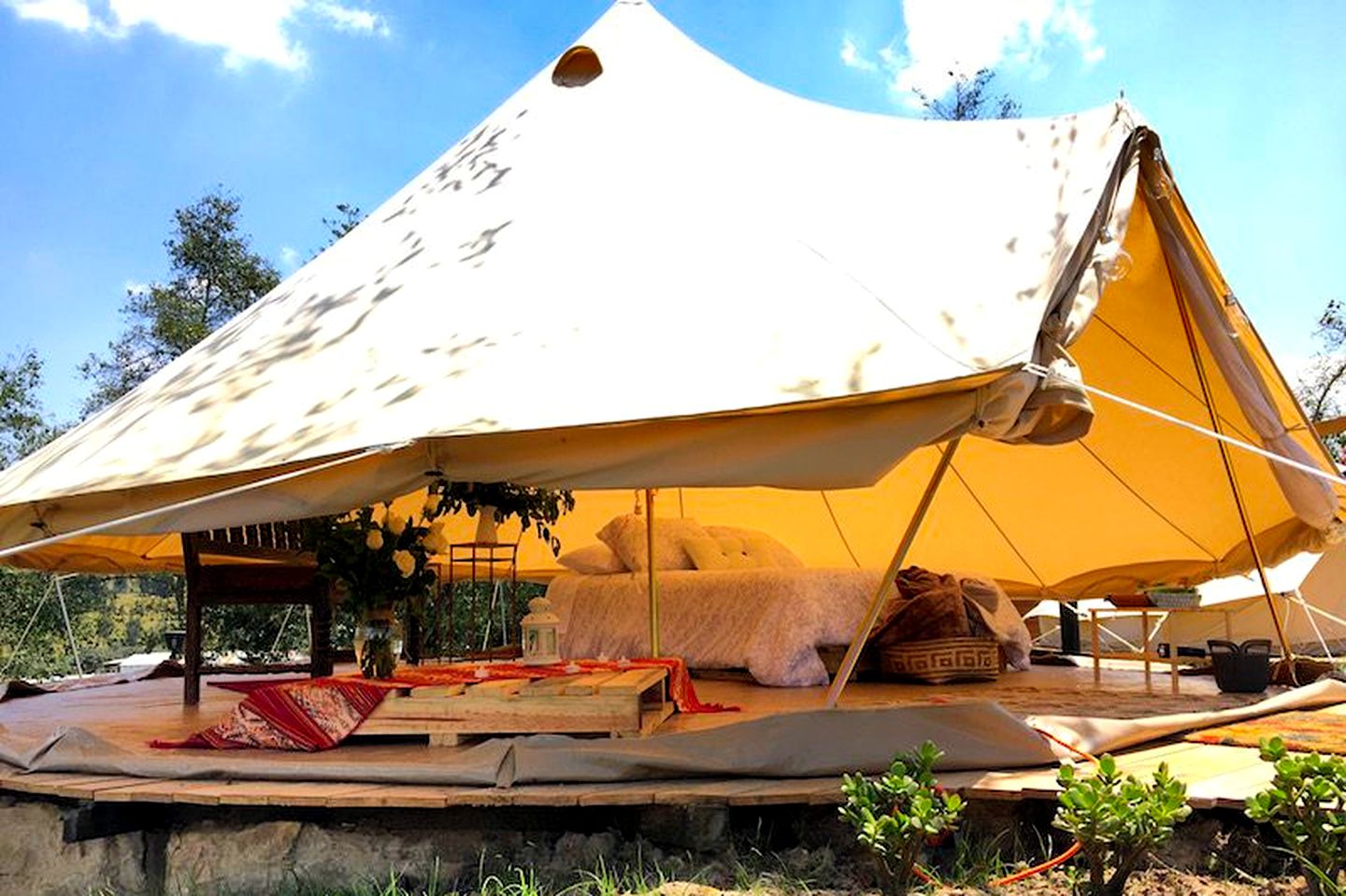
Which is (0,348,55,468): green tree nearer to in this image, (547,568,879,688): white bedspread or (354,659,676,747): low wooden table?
(547,568,879,688): white bedspread

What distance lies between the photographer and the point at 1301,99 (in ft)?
58.6

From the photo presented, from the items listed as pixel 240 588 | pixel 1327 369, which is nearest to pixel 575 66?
pixel 240 588

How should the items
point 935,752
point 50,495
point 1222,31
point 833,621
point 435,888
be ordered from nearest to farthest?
point 935,752 < point 435,888 < point 50,495 < point 833,621 < point 1222,31

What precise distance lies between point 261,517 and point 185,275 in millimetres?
14521

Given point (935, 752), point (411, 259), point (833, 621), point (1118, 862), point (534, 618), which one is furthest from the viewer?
point (833, 621)

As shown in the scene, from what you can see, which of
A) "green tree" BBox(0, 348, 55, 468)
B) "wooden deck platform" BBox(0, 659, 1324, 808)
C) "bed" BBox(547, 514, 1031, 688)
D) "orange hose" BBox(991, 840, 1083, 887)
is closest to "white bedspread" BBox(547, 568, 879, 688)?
"bed" BBox(547, 514, 1031, 688)

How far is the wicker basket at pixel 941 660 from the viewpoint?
238 inches

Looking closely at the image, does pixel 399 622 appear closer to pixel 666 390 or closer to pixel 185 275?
pixel 666 390

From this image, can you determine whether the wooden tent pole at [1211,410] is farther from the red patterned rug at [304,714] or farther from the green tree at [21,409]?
the green tree at [21,409]

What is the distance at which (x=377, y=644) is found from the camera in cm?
426

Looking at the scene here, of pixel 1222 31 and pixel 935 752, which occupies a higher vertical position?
pixel 1222 31

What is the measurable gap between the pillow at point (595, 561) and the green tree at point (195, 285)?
10.5 meters

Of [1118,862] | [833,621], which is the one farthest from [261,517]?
[833,621]

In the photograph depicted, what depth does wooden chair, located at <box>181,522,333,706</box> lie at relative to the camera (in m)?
5.06
